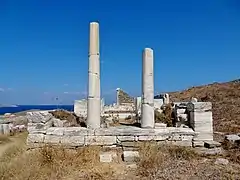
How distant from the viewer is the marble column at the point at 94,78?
1138cm

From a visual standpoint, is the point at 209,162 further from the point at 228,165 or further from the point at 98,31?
the point at 98,31

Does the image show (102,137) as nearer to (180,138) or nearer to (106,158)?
(106,158)

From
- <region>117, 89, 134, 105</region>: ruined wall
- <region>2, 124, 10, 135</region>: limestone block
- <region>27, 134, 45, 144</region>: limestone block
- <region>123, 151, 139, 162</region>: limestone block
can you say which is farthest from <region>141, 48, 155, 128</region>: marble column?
<region>117, 89, 134, 105</region>: ruined wall

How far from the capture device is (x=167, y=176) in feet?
23.5

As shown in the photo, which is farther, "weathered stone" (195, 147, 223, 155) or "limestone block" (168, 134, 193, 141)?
"limestone block" (168, 134, 193, 141)

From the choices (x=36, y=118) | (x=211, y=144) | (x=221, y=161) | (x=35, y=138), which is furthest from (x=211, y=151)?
(x=36, y=118)

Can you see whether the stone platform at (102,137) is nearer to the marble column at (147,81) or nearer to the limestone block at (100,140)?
the limestone block at (100,140)

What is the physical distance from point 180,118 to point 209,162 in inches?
134

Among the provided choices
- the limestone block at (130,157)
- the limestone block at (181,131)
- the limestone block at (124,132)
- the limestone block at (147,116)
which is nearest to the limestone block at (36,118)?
the limestone block at (124,132)

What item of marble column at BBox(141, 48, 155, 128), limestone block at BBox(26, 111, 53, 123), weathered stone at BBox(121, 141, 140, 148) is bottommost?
weathered stone at BBox(121, 141, 140, 148)

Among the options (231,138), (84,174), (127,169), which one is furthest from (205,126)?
(84,174)

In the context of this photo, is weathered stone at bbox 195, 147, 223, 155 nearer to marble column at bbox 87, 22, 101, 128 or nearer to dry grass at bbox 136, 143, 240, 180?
dry grass at bbox 136, 143, 240, 180

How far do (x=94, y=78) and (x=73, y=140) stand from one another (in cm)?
242

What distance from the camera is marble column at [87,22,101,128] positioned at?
11383 mm
